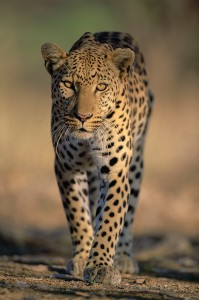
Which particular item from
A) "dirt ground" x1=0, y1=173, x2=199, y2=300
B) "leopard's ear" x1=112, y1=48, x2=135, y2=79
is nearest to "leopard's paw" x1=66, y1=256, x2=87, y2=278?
"dirt ground" x1=0, y1=173, x2=199, y2=300

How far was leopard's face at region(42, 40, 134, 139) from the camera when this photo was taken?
8844 mm

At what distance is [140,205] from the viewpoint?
56.4ft

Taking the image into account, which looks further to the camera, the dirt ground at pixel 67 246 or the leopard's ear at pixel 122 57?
the leopard's ear at pixel 122 57

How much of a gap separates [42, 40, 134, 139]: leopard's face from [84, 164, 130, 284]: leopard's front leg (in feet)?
1.59

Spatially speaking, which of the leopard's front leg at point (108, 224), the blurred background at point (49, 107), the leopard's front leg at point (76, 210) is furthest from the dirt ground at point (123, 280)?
the blurred background at point (49, 107)

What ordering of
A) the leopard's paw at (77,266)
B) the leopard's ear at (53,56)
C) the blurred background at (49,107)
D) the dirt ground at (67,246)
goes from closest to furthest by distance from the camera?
the dirt ground at (67,246) < the leopard's ear at (53,56) < the leopard's paw at (77,266) < the blurred background at (49,107)

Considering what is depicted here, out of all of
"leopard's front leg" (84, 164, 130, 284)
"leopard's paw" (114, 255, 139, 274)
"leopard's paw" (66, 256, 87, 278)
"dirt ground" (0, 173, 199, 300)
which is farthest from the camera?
"leopard's paw" (114, 255, 139, 274)

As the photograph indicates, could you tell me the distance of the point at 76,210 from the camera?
9844 mm

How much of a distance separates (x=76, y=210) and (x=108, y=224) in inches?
33.5

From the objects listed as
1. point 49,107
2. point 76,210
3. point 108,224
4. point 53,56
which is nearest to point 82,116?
point 53,56

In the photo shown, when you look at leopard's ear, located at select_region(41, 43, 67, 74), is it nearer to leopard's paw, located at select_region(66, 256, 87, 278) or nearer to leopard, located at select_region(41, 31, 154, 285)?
leopard, located at select_region(41, 31, 154, 285)

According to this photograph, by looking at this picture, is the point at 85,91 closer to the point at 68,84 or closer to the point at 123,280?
the point at 68,84

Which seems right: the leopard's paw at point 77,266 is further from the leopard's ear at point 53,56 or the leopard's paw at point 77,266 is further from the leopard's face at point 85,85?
the leopard's ear at point 53,56

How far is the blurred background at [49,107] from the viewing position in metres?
16.7
